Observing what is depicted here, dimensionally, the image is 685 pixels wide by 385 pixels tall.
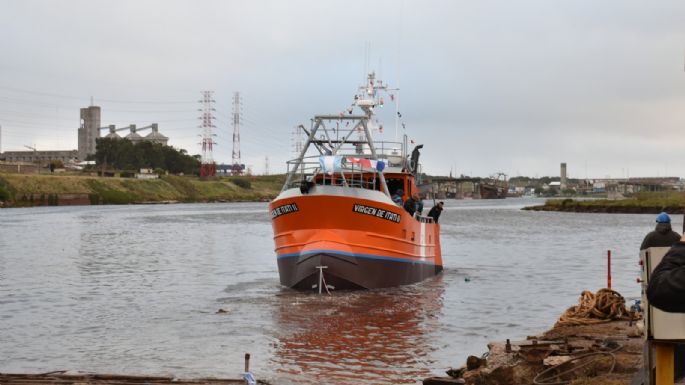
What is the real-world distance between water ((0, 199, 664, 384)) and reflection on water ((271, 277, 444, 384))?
0.03 meters

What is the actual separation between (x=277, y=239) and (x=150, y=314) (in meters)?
4.75

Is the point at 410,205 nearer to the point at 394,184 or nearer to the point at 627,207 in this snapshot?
the point at 394,184

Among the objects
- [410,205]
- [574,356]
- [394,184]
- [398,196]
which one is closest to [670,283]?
[574,356]

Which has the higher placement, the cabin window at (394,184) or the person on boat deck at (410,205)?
the cabin window at (394,184)

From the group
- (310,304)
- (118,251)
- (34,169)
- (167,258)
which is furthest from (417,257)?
(34,169)

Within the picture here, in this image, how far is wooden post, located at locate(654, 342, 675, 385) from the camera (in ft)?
20.6

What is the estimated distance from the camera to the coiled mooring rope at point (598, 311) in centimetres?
1717

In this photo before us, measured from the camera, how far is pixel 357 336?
59.7 ft

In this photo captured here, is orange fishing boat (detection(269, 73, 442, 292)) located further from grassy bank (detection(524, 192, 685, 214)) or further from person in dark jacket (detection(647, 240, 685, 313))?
grassy bank (detection(524, 192, 685, 214))

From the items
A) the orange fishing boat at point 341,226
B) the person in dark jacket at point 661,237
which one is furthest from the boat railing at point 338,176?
the person in dark jacket at point 661,237

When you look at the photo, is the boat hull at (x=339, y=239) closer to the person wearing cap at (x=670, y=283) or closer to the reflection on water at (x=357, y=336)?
the reflection on water at (x=357, y=336)

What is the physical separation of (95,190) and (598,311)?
148 m

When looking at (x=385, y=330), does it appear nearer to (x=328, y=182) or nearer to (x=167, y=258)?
(x=328, y=182)

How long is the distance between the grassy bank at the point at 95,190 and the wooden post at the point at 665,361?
134 m
